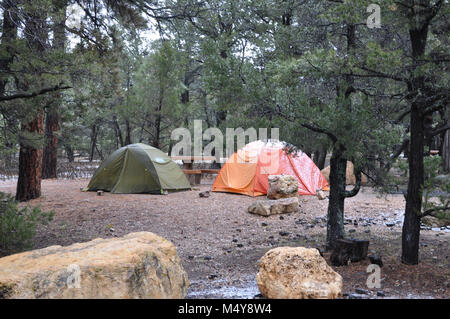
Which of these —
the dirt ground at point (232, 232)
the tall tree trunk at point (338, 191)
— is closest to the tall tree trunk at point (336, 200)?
the tall tree trunk at point (338, 191)

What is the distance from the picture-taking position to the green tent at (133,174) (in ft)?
37.4

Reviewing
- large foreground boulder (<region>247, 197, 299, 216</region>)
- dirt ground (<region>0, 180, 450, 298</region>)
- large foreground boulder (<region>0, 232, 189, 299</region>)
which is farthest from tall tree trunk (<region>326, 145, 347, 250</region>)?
large foreground boulder (<region>0, 232, 189, 299</region>)

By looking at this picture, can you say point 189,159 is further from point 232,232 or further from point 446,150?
point 446,150

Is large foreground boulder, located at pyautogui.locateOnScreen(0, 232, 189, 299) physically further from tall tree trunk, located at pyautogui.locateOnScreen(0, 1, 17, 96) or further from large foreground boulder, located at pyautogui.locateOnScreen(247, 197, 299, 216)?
large foreground boulder, located at pyautogui.locateOnScreen(247, 197, 299, 216)

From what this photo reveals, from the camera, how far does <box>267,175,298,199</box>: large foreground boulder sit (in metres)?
10.7

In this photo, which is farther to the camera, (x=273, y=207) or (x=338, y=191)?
(x=273, y=207)

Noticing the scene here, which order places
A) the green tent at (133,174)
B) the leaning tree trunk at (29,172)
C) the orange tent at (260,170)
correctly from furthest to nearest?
1. the orange tent at (260,170)
2. the green tent at (133,174)
3. the leaning tree trunk at (29,172)

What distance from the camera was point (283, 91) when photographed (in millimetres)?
5250

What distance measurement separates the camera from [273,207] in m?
9.28

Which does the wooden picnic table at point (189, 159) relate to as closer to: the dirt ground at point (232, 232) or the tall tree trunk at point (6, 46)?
the dirt ground at point (232, 232)

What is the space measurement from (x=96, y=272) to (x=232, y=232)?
200 inches

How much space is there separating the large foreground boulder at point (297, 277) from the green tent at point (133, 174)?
25.7 ft

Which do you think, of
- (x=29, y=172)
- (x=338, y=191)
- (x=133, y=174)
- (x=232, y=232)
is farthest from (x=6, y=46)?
(x=133, y=174)
